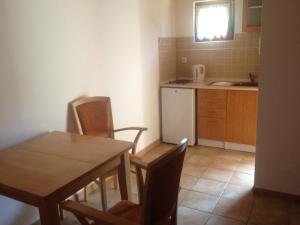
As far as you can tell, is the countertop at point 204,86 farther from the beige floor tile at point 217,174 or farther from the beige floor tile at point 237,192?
the beige floor tile at point 237,192

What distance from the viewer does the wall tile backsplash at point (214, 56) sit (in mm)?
3924

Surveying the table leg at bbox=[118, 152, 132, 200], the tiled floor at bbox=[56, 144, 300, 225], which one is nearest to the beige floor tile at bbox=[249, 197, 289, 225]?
the tiled floor at bbox=[56, 144, 300, 225]

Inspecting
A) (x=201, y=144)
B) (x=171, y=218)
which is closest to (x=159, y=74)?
(x=201, y=144)

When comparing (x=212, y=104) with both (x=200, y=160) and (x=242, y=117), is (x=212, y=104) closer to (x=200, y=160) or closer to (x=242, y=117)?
(x=242, y=117)

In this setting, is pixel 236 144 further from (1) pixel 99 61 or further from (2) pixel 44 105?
(2) pixel 44 105

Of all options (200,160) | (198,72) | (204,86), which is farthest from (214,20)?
(200,160)

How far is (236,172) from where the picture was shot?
10.5 feet

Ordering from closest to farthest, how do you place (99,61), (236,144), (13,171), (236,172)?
1. (13,171)
2. (99,61)
3. (236,172)
4. (236,144)

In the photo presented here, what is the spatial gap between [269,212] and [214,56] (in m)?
2.37

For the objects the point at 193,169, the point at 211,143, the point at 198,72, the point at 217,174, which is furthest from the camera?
the point at 198,72

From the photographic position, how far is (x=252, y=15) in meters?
3.55

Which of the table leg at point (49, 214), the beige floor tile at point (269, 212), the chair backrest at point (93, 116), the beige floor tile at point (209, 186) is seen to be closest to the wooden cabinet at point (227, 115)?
the beige floor tile at point (209, 186)

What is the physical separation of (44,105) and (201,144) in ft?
7.78

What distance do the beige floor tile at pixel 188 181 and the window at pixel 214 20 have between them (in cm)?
202
